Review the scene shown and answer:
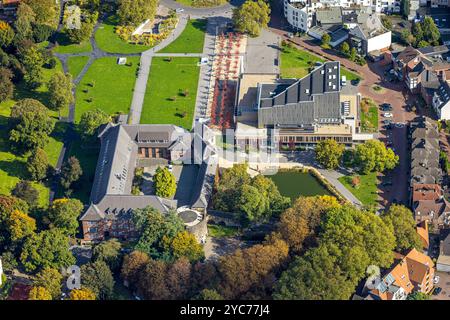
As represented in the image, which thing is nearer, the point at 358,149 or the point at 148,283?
the point at 148,283

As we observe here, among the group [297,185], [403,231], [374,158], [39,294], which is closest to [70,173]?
[39,294]

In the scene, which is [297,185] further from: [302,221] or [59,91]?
[59,91]

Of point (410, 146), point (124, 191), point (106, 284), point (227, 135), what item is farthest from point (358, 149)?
point (106, 284)

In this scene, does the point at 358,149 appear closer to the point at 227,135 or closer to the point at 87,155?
the point at 227,135

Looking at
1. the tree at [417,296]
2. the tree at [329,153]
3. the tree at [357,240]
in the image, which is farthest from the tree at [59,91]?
the tree at [417,296]

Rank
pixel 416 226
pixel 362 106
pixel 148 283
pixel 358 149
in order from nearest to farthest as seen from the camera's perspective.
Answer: pixel 148 283, pixel 416 226, pixel 358 149, pixel 362 106
